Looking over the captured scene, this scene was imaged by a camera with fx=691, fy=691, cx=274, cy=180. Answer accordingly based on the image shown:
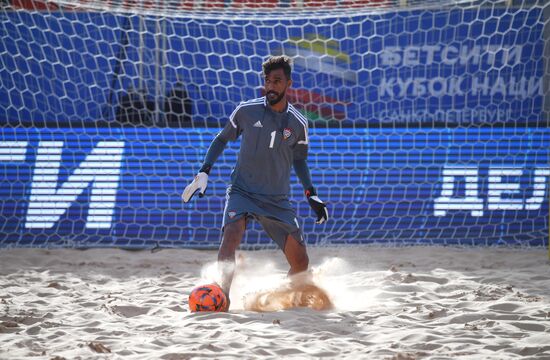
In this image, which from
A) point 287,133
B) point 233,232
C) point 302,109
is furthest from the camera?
point 302,109

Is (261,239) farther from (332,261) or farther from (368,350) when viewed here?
(368,350)

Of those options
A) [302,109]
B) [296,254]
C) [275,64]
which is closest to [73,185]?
[302,109]

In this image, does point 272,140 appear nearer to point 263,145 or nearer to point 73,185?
point 263,145

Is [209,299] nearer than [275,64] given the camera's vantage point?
Yes

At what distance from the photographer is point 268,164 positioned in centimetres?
490

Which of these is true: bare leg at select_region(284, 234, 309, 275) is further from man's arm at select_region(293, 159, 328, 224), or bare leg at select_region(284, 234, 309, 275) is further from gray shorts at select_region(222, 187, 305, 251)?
man's arm at select_region(293, 159, 328, 224)

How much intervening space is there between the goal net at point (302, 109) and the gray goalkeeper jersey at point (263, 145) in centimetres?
336

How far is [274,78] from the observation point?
4762 mm

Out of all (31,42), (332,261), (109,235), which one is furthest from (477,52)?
(31,42)

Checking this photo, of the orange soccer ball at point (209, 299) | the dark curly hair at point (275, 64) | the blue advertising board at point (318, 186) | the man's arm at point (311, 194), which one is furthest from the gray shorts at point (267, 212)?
the blue advertising board at point (318, 186)

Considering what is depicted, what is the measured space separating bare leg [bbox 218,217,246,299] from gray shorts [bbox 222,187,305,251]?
0.16ft

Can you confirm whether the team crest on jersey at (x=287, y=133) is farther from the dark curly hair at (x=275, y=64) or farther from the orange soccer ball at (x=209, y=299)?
the orange soccer ball at (x=209, y=299)

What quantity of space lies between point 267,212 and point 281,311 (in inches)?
28.0

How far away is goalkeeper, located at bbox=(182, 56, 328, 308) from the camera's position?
478cm
